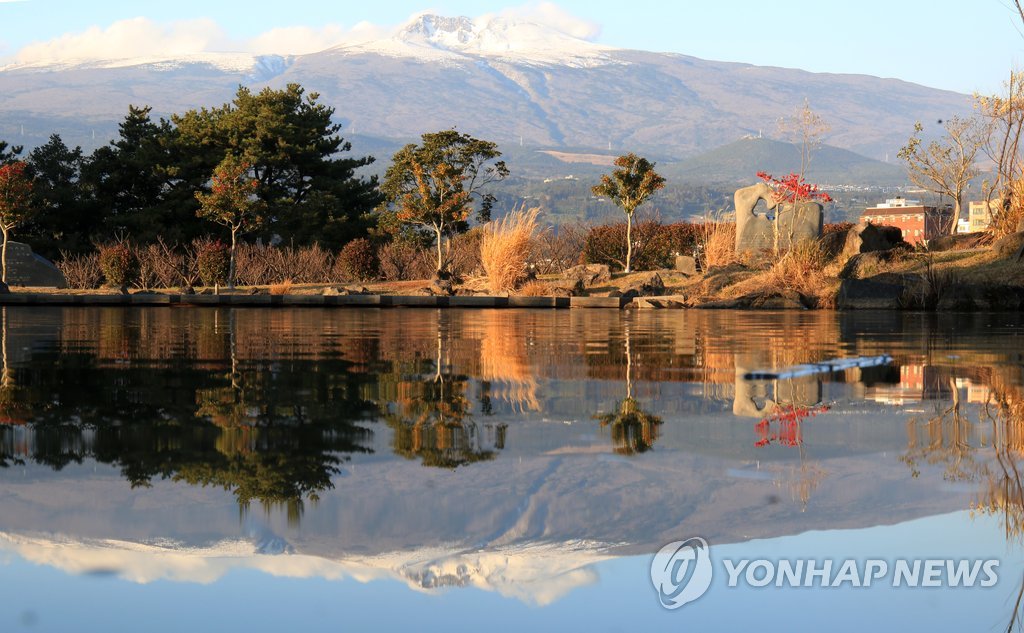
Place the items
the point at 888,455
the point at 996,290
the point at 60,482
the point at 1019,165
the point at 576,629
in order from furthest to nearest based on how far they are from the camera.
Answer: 1. the point at 1019,165
2. the point at 996,290
3. the point at 888,455
4. the point at 60,482
5. the point at 576,629

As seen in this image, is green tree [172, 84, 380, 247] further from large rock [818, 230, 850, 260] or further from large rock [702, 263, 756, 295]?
large rock [818, 230, 850, 260]

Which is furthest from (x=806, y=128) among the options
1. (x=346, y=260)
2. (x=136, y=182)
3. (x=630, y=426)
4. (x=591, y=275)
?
(x=136, y=182)

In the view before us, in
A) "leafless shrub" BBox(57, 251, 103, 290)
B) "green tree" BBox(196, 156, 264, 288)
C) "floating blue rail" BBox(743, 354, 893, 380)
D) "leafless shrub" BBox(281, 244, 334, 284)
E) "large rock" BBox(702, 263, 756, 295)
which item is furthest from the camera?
"leafless shrub" BBox(281, 244, 334, 284)

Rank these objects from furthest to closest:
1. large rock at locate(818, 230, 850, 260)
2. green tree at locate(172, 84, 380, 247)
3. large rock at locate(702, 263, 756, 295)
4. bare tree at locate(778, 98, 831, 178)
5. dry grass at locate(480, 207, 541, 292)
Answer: green tree at locate(172, 84, 380, 247), bare tree at locate(778, 98, 831, 178), large rock at locate(818, 230, 850, 260), dry grass at locate(480, 207, 541, 292), large rock at locate(702, 263, 756, 295)

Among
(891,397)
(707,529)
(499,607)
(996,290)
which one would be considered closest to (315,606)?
(499,607)

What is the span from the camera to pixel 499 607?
2.59 m

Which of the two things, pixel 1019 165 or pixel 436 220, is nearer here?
pixel 1019 165

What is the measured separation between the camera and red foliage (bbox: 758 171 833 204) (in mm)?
26719

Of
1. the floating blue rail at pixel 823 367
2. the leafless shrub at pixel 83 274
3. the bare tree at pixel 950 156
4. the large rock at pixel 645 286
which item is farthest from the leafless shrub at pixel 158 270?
the bare tree at pixel 950 156

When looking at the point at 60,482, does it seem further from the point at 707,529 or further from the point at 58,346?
the point at 58,346

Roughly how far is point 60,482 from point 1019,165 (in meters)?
24.8

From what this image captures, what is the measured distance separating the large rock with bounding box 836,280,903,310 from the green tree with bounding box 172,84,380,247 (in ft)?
80.1

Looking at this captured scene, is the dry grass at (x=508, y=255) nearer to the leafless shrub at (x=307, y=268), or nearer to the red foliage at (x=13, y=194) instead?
the leafless shrub at (x=307, y=268)

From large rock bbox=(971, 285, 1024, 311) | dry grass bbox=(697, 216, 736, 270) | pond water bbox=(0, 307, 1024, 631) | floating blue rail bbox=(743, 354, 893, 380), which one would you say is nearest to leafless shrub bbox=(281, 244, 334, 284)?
dry grass bbox=(697, 216, 736, 270)
